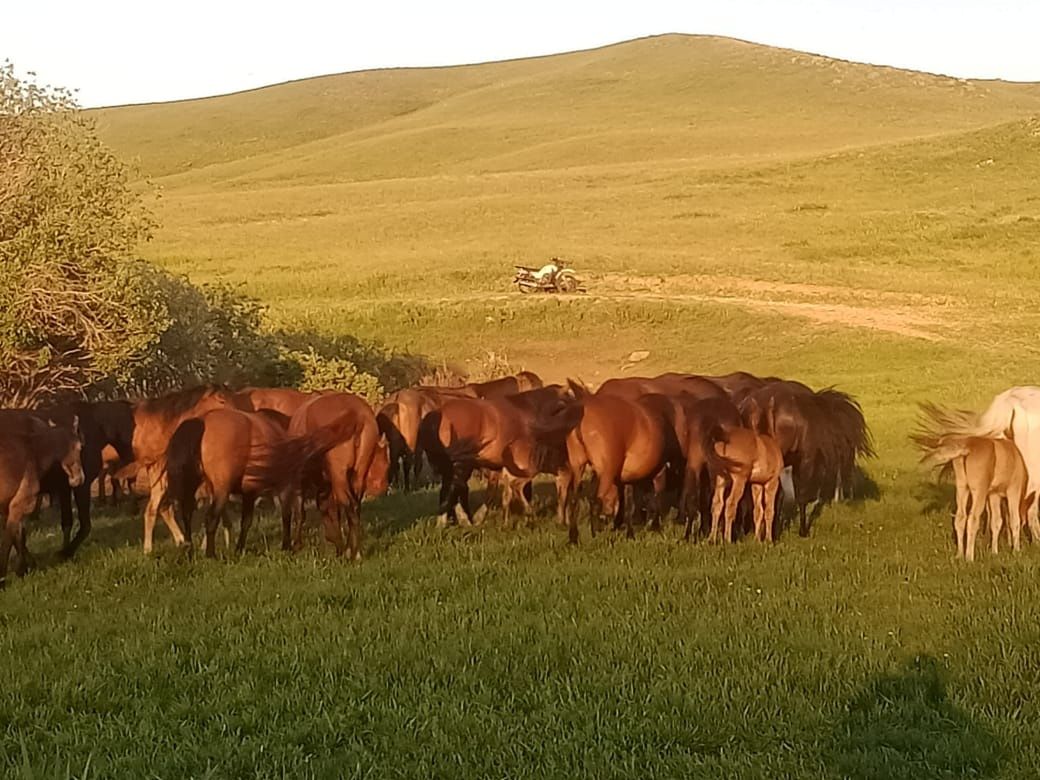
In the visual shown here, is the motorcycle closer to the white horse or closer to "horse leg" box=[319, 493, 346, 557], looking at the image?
the white horse

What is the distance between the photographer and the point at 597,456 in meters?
11.9

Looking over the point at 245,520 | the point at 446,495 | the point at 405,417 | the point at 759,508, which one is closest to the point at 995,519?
the point at 759,508

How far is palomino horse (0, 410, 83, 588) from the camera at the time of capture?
10039 mm

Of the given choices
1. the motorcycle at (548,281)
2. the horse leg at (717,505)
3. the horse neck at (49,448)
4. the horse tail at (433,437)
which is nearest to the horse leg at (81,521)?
the horse neck at (49,448)

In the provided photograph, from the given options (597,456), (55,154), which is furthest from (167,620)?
(55,154)

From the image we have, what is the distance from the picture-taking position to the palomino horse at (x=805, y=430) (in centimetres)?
1284

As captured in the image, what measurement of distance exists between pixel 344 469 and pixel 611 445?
2.63 metres

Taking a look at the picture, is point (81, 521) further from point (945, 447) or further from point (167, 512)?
point (945, 447)

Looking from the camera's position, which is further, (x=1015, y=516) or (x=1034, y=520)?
(x=1034, y=520)

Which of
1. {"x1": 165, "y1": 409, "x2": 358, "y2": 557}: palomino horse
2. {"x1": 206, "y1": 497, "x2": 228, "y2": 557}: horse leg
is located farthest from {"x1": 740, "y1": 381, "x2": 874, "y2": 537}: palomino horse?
{"x1": 206, "y1": 497, "x2": 228, "y2": 557}: horse leg

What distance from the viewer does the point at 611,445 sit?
11930 millimetres

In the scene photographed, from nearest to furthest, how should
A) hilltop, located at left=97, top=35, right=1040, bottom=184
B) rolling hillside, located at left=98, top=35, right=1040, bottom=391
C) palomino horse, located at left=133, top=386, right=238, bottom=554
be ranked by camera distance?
palomino horse, located at left=133, top=386, right=238, bottom=554, rolling hillside, located at left=98, top=35, right=1040, bottom=391, hilltop, located at left=97, top=35, right=1040, bottom=184

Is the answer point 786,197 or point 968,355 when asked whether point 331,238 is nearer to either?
point 786,197

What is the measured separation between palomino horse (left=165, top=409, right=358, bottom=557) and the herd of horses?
1cm
